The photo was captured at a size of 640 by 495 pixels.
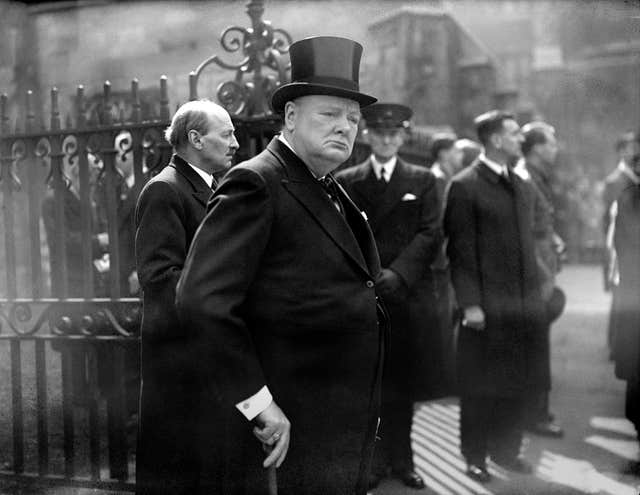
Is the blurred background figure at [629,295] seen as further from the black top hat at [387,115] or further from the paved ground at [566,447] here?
the black top hat at [387,115]

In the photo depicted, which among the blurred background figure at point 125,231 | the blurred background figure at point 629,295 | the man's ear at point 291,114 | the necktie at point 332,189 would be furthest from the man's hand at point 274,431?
the blurred background figure at point 629,295

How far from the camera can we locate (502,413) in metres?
4.86

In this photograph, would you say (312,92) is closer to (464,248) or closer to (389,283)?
(389,283)

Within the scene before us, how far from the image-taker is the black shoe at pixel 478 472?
455 centimetres

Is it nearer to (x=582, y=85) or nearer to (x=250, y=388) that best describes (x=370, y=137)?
(x=250, y=388)

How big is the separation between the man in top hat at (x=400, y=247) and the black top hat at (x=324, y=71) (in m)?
2.12

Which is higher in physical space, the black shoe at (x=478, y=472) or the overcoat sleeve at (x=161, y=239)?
the overcoat sleeve at (x=161, y=239)

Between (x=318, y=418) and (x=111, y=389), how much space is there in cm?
216

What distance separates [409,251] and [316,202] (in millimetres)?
2166

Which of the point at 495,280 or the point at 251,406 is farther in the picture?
the point at 495,280

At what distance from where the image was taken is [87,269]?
4184mm

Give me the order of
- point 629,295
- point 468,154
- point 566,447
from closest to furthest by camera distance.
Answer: point 629,295 < point 566,447 < point 468,154

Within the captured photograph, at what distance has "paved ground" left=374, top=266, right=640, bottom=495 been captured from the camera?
4438 millimetres

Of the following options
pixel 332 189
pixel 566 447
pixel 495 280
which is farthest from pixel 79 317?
pixel 566 447
